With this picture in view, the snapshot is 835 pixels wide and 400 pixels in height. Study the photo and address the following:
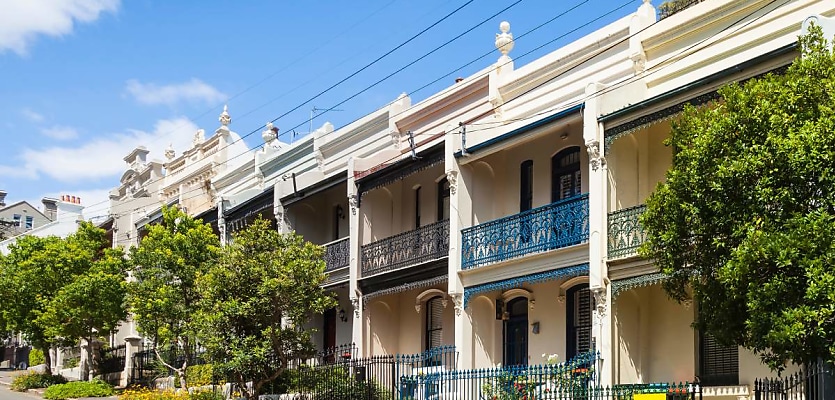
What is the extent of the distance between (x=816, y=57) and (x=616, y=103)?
6.98 meters

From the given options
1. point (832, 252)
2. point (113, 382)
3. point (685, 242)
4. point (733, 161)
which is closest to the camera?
point (832, 252)

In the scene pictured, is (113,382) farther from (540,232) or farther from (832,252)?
(832,252)

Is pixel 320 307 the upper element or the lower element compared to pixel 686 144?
lower

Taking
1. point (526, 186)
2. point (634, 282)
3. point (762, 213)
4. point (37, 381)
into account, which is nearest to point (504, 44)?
point (526, 186)

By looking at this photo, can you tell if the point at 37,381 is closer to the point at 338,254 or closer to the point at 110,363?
the point at 110,363

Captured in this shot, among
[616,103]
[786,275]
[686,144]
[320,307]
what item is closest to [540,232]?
[616,103]

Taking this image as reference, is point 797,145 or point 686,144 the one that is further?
point 686,144

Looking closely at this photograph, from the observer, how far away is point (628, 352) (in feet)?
60.7

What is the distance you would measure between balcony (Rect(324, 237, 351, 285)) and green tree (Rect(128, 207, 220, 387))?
2.96 meters

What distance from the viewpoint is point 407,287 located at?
78.1 feet

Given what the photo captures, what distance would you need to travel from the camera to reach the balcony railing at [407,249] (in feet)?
76.4

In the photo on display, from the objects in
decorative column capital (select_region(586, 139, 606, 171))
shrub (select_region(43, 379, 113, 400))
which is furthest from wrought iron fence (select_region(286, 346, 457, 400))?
shrub (select_region(43, 379, 113, 400))

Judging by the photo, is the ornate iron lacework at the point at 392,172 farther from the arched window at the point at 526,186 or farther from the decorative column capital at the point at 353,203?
the arched window at the point at 526,186

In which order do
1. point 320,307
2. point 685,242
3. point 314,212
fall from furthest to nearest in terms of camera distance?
point 314,212 → point 320,307 → point 685,242
